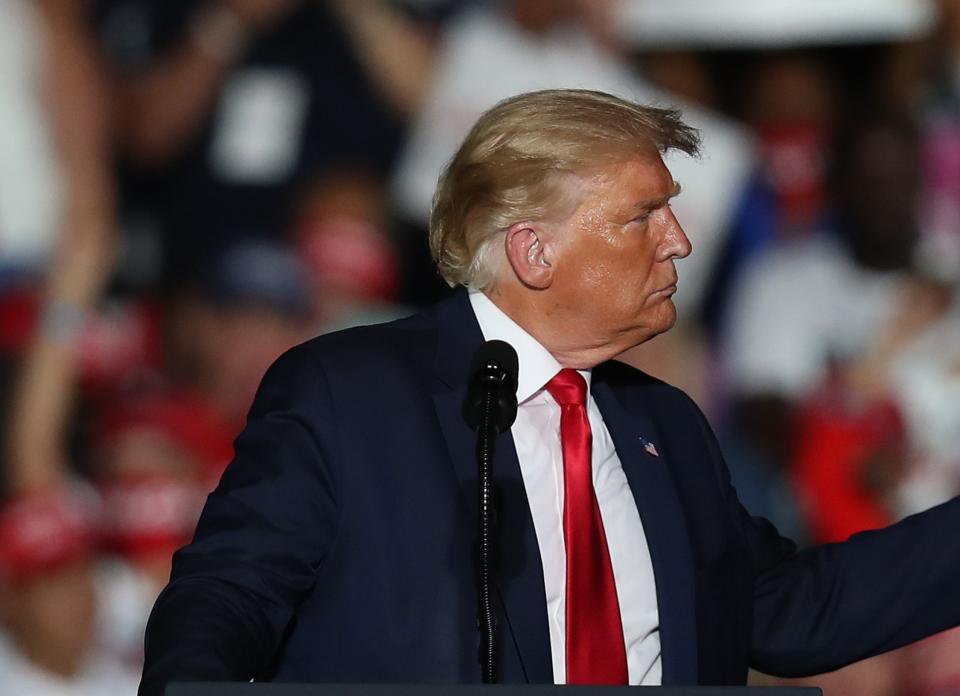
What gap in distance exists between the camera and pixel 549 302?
1896 mm

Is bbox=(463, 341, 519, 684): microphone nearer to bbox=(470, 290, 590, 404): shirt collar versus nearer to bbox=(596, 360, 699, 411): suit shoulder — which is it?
bbox=(470, 290, 590, 404): shirt collar

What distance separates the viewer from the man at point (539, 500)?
1.69 metres

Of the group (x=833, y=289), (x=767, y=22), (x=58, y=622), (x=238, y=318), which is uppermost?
(x=767, y=22)

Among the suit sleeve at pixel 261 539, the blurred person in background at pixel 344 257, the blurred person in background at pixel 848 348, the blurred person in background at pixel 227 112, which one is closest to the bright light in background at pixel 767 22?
the blurred person in background at pixel 848 348

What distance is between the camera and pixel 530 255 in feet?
6.22

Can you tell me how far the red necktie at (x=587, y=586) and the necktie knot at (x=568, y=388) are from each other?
0.05 meters

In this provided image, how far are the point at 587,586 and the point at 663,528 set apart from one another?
0.51 ft

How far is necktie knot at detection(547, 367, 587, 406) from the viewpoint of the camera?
1.89 m

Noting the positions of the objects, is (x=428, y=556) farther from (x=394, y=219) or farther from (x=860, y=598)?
(x=394, y=219)

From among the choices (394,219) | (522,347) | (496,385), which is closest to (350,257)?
(394,219)

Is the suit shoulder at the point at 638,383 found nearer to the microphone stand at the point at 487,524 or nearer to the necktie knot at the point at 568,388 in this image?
the necktie knot at the point at 568,388

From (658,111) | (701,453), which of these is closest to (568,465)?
(701,453)

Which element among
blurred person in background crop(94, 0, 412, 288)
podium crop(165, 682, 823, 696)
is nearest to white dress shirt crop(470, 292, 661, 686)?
podium crop(165, 682, 823, 696)

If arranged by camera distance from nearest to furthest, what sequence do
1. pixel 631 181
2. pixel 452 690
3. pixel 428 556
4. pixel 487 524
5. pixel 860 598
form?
pixel 452 690, pixel 487 524, pixel 428 556, pixel 631 181, pixel 860 598
